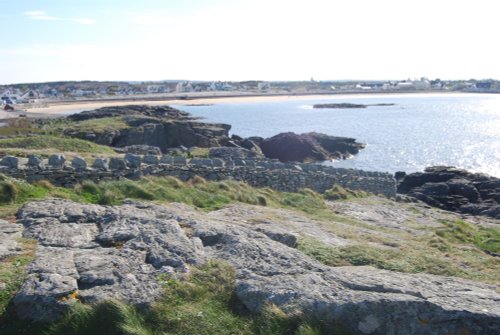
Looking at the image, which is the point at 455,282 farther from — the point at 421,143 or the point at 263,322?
the point at 421,143

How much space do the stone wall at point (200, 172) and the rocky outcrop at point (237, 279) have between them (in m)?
4.66

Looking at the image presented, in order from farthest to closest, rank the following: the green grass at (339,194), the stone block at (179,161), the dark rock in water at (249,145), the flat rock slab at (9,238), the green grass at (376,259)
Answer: the dark rock in water at (249,145) < the green grass at (339,194) < the stone block at (179,161) < the green grass at (376,259) < the flat rock slab at (9,238)

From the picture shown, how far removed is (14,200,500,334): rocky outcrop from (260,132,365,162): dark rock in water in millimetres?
45589

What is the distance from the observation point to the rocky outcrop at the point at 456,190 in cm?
3206

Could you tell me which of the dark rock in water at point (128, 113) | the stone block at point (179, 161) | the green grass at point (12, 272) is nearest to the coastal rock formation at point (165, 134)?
the dark rock in water at point (128, 113)

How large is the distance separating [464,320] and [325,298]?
1947 mm

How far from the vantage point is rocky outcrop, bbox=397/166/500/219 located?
32.1 metres

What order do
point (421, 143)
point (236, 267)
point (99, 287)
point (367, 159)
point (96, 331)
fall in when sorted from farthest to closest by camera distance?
point (421, 143)
point (367, 159)
point (236, 267)
point (99, 287)
point (96, 331)

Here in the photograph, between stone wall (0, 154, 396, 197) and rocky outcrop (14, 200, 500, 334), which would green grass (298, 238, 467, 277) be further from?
stone wall (0, 154, 396, 197)

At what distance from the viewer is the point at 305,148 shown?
5925 cm

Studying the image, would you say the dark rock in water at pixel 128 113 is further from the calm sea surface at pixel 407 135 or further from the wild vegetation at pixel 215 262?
the wild vegetation at pixel 215 262

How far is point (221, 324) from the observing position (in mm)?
7258

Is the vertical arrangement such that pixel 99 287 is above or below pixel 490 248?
above

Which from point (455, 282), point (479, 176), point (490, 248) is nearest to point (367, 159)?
point (479, 176)
